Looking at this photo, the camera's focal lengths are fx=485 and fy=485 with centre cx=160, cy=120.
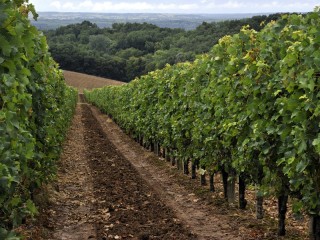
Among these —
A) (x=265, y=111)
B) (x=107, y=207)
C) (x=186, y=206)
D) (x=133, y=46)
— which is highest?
(x=265, y=111)

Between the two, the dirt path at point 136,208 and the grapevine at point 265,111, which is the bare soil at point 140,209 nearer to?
the dirt path at point 136,208

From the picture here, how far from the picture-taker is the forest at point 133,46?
8831 centimetres

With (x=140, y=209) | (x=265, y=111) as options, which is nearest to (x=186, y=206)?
(x=140, y=209)

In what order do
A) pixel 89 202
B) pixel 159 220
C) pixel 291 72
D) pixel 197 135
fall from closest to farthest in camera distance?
pixel 291 72
pixel 159 220
pixel 89 202
pixel 197 135

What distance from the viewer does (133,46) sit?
146m

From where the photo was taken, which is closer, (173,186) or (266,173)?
(266,173)

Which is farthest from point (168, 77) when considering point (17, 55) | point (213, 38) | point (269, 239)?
point (213, 38)

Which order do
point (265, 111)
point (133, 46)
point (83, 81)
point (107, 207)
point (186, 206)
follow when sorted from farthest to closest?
point (133, 46) → point (83, 81) → point (186, 206) → point (107, 207) → point (265, 111)

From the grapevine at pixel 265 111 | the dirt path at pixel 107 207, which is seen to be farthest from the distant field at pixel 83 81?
the grapevine at pixel 265 111

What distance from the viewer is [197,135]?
12.4 meters

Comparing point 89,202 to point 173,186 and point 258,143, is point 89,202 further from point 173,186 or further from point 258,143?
point 258,143

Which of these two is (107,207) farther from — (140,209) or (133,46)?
(133,46)

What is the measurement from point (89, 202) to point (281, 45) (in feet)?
20.0

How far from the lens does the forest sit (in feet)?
290
